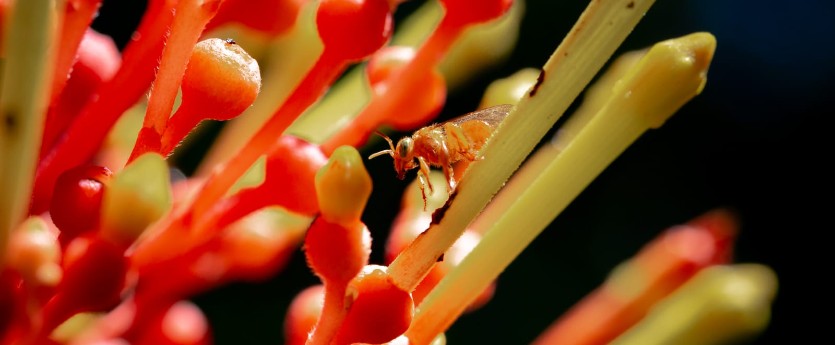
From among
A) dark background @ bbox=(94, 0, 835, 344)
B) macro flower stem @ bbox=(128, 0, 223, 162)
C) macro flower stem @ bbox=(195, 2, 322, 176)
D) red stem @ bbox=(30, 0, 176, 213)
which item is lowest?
dark background @ bbox=(94, 0, 835, 344)

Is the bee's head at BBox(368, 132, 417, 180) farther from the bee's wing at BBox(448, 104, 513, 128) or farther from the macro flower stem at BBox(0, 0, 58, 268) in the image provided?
the macro flower stem at BBox(0, 0, 58, 268)

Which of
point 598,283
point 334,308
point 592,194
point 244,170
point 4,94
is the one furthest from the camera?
point 592,194

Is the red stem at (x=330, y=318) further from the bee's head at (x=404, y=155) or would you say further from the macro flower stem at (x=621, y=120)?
the bee's head at (x=404, y=155)

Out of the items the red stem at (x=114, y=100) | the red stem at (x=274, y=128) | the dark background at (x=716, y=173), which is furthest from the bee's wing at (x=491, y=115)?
the dark background at (x=716, y=173)

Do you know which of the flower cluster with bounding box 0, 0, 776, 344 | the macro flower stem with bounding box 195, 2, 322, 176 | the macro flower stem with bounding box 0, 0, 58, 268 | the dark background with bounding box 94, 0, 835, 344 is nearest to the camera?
the macro flower stem with bounding box 0, 0, 58, 268

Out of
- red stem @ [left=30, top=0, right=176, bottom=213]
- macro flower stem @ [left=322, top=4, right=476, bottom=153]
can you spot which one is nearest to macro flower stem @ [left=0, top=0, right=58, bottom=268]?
red stem @ [left=30, top=0, right=176, bottom=213]

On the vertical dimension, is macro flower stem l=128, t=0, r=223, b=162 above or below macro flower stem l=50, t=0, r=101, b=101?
above

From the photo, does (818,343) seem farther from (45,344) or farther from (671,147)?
(45,344)

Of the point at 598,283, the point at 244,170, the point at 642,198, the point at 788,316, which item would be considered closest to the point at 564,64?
the point at 244,170
